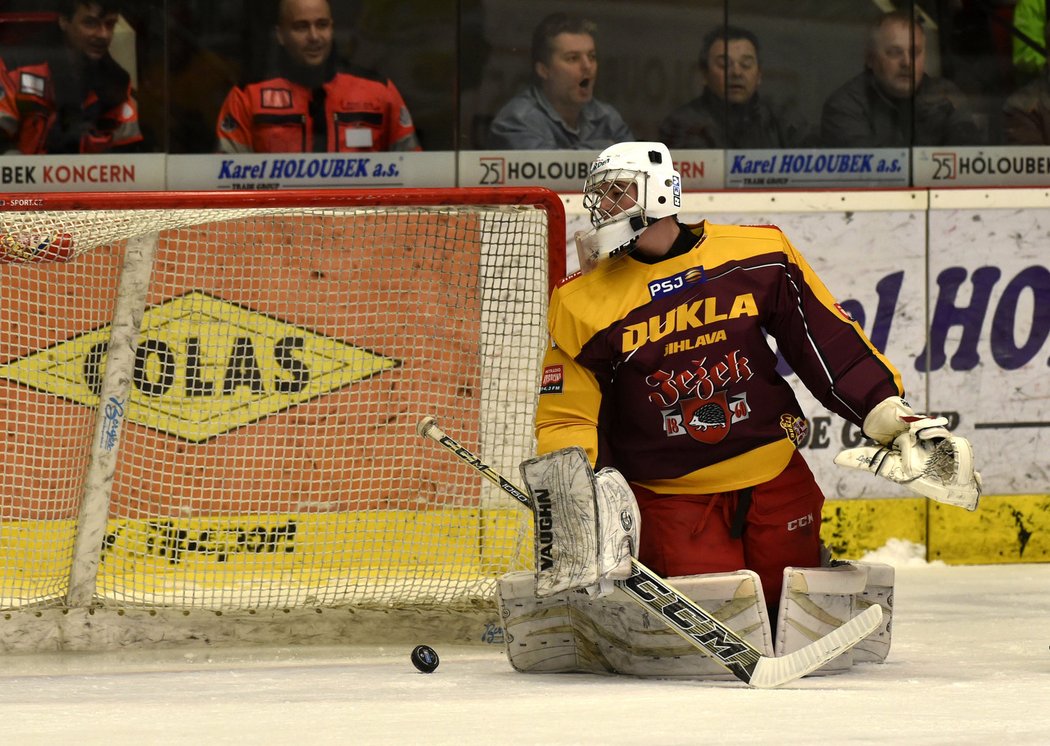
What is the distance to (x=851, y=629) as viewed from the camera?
139 inches

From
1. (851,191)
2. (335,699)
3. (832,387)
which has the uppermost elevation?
(851,191)

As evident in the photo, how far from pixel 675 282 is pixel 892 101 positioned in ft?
7.77

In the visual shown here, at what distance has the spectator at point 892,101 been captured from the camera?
5.79 metres

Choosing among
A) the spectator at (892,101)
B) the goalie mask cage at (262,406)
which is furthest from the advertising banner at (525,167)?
the goalie mask cage at (262,406)

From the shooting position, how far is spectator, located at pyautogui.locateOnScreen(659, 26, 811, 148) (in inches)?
224

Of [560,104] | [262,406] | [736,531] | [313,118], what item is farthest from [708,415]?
[313,118]

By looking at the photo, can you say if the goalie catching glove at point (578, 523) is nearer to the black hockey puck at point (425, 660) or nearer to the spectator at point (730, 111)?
the black hockey puck at point (425, 660)

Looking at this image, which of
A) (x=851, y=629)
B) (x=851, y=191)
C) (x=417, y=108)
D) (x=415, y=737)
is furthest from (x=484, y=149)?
(x=415, y=737)

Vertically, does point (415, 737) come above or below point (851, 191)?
below

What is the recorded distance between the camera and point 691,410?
12.4ft

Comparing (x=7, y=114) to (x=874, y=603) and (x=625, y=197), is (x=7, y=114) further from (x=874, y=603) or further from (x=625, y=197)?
(x=874, y=603)

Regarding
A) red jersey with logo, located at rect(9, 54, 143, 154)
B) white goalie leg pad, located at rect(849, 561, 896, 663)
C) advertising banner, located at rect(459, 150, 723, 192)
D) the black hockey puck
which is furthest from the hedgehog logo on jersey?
red jersey with logo, located at rect(9, 54, 143, 154)

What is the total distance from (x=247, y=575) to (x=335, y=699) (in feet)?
3.84

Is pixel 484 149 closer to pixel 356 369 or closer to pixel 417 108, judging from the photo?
pixel 417 108
